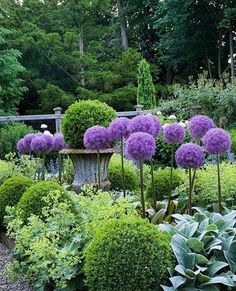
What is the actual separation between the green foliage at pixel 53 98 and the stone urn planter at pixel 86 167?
9183 mm

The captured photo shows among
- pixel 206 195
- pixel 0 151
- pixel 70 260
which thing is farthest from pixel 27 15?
pixel 70 260

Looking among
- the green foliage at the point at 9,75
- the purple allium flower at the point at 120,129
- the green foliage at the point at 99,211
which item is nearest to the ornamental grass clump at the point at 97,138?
the purple allium flower at the point at 120,129

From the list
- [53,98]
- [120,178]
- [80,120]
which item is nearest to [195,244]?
→ [80,120]

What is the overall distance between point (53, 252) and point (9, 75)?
380 inches

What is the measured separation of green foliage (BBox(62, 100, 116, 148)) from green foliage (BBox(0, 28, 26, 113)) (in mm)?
6593

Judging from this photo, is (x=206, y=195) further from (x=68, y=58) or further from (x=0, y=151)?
(x=68, y=58)

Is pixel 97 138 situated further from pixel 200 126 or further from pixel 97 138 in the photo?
pixel 200 126

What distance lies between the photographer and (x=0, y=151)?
381 inches

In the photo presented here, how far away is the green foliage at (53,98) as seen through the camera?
14066 mm

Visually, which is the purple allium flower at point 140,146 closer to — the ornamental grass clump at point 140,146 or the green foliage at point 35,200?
the ornamental grass clump at point 140,146

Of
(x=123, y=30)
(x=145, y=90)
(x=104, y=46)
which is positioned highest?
(x=123, y=30)

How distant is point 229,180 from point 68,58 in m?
11.4

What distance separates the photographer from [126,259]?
245 centimetres

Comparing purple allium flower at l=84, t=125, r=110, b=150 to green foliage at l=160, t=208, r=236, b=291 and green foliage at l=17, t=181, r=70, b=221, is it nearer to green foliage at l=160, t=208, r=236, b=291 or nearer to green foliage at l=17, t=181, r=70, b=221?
green foliage at l=17, t=181, r=70, b=221
